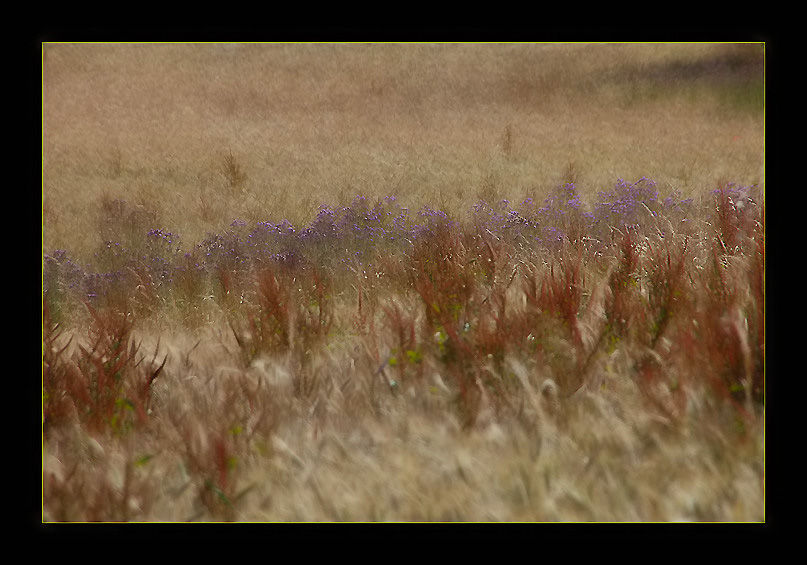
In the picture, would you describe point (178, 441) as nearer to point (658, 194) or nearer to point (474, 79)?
point (658, 194)

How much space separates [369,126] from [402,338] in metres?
7.58

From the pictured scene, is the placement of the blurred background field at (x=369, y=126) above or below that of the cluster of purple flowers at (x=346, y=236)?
above

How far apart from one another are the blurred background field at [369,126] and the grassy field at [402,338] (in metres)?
0.08

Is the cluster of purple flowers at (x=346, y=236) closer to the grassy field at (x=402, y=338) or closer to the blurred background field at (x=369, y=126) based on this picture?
the grassy field at (x=402, y=338)

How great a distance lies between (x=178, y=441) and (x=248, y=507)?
0.34 meters

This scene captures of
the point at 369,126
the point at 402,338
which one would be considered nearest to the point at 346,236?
the point at 402,338

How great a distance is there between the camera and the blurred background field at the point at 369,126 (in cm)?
650

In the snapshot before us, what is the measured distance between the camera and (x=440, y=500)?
5.29 ft

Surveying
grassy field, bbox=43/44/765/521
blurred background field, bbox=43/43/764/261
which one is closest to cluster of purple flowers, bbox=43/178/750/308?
→ grassy field, bbox=43/44/765/521

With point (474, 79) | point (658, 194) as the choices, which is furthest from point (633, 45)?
point (658, 194)

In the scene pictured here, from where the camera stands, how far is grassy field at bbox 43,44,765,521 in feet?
5.47

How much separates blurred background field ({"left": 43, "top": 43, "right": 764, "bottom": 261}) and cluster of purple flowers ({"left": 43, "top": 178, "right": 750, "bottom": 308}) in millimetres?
442

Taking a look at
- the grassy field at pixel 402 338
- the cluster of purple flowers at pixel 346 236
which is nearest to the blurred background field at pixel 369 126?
the grassy field at pixel 402 338

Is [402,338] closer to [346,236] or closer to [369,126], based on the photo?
[346,236]
